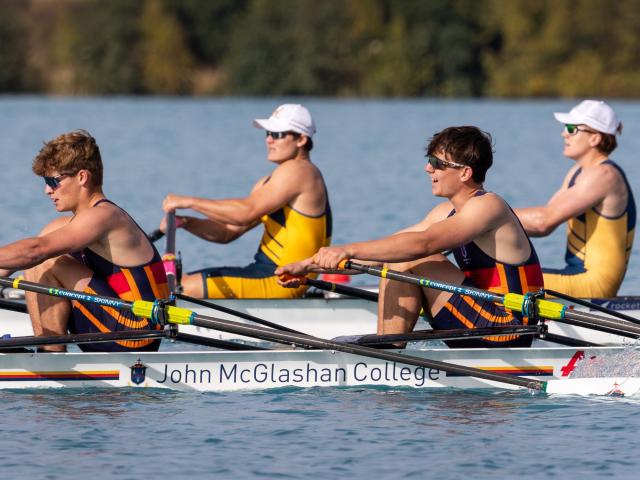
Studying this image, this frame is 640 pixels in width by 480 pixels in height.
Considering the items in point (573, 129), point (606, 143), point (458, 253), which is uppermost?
point (573, 129)

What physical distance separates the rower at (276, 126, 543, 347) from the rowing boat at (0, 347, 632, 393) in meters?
0.26

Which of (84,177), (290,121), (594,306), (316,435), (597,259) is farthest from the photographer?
(597,259)

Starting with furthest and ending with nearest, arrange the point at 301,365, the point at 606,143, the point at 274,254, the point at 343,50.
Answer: the point at 343,50
the point at 606,143
the point at 274,254
the point at 301,365

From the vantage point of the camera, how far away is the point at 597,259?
41.4ft

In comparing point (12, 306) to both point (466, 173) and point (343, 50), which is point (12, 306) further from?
point (343, 50)

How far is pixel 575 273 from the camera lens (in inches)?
498

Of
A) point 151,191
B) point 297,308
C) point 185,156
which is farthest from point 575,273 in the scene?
point 185,156

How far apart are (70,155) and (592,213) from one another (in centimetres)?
509

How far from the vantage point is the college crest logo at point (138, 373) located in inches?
389

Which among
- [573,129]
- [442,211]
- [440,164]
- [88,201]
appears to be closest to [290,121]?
[442,211]

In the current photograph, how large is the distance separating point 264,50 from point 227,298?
7905cm

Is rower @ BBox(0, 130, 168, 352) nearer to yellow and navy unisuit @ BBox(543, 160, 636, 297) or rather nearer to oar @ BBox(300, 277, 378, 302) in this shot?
oar @ BBox(300, 277, 378, 302)

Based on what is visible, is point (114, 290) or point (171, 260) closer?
point (114, 290)

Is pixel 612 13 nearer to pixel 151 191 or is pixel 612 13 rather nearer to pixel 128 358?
pixel 151 191
